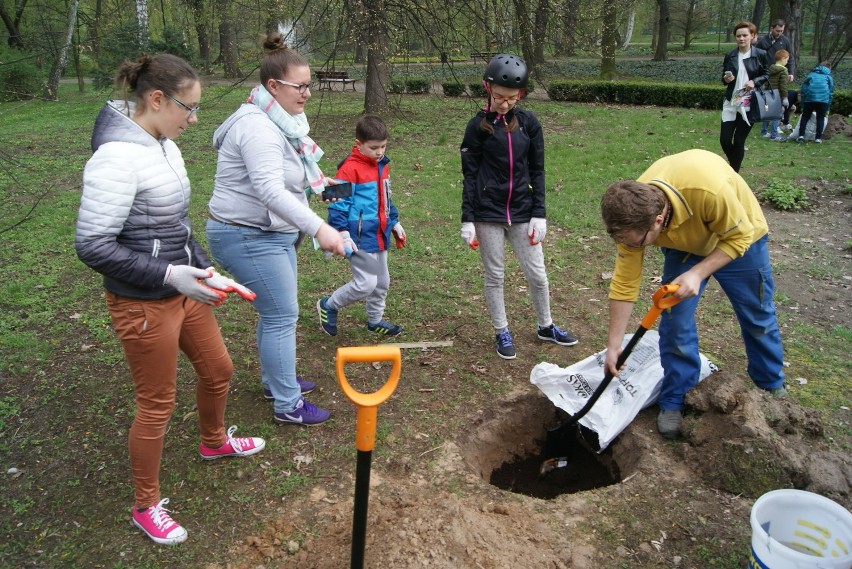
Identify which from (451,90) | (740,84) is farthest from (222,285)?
(451,90)

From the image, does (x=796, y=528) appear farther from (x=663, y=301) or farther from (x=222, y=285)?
(x=222, y=285)

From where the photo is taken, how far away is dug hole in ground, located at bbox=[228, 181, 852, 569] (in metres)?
2.58

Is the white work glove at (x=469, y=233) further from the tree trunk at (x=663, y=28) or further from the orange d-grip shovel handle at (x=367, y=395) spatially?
the tree trunk at (x=663, y=28)

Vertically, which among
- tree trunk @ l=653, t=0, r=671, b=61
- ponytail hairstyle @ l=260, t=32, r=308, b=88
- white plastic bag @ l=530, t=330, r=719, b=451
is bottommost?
white plastic bag @ l=530, t=330, r=719, b=451

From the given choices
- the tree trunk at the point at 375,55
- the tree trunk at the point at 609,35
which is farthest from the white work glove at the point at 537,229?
the tree trunk at the point at 609,35

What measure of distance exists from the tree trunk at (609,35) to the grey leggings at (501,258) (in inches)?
277

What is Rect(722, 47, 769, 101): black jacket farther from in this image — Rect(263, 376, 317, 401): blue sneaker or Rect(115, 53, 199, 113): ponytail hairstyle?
Rect(115, 53, 199, 113): ponytail hairstyle

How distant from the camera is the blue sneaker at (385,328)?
173 inches

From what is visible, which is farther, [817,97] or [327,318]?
[817,97]

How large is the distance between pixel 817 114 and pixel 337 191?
10432 mm

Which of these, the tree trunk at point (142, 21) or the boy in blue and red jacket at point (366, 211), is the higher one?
the tree trunk at point (142, 21)

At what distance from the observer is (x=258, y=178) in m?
2.73

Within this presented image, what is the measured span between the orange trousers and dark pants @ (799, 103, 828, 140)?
11471mm

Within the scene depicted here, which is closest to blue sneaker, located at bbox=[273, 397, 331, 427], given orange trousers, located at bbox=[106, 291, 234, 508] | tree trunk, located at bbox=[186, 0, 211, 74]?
orange trousers, located at bbox=[106, 291, 234, 508]
